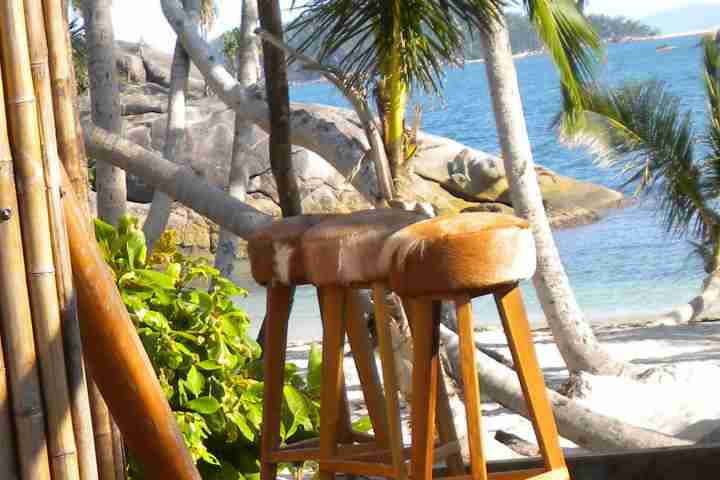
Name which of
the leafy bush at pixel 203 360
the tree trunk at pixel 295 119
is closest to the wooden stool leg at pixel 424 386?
the leafy bush at pixel 203 360

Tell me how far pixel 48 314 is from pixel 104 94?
197 inches

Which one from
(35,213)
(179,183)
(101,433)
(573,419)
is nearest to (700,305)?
(573,419)

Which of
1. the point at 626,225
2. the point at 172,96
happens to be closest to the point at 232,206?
the point at 172,96

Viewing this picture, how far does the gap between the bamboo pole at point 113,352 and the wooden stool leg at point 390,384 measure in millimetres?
419

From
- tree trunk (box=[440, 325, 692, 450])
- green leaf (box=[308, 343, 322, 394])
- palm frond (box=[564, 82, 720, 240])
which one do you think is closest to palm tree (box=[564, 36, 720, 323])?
palm frond (box=[564, 82, 720, 240])

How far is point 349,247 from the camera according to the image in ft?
6.83

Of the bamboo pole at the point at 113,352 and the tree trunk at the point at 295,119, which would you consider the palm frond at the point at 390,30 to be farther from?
the bamboo pole at the point at 113,352

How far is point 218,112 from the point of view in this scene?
19.3 m

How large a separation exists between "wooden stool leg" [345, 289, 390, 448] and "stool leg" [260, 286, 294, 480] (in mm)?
147

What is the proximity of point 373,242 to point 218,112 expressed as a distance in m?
17.6

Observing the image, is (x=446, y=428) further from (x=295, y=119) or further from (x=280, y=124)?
(x=295, y=119)

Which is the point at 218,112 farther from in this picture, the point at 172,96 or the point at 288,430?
the point at 288,430

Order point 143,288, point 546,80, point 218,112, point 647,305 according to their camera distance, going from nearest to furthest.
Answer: point 143,288, point 647,305, point 218,112, point 546,80

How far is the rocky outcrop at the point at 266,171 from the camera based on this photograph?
18891 millimetres
